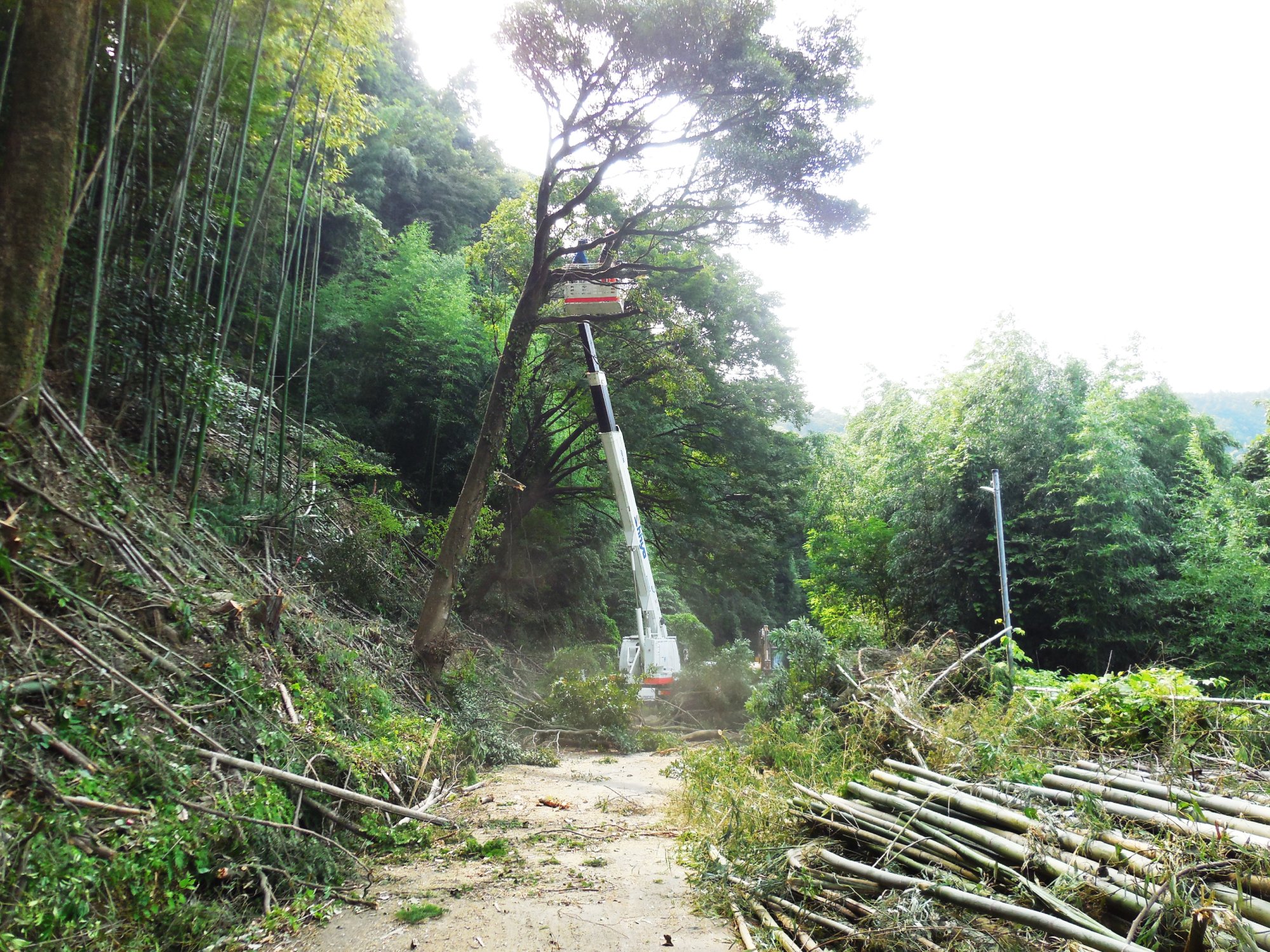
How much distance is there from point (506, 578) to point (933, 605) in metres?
9.26

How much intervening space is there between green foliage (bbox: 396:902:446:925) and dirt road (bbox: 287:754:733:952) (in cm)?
2

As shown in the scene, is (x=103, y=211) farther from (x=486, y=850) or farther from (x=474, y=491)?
(x=474, y=491)

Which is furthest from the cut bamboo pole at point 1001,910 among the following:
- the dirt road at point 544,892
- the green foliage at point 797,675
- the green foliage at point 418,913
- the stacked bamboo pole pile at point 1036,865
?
the green foliage at point 797,675

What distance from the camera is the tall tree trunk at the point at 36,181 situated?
159 inches

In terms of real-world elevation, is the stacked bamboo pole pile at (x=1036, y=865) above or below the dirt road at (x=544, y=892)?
above

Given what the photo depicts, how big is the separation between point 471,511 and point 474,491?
25cm

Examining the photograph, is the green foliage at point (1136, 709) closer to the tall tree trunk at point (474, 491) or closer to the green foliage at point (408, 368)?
the tall tree trunk at point (474, 491)

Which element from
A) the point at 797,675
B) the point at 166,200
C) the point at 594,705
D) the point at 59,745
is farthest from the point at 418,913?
the point at 594,705

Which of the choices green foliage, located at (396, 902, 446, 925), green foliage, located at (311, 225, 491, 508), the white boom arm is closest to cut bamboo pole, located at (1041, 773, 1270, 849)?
green foliage, located at (396, 902, 446, 925)

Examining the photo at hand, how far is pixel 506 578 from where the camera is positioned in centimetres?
1586

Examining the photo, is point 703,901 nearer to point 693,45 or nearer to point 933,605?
point 693,45

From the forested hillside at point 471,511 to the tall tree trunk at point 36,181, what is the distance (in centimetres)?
2

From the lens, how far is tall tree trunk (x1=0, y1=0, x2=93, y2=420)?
4043 mm

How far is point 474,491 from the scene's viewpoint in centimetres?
955
